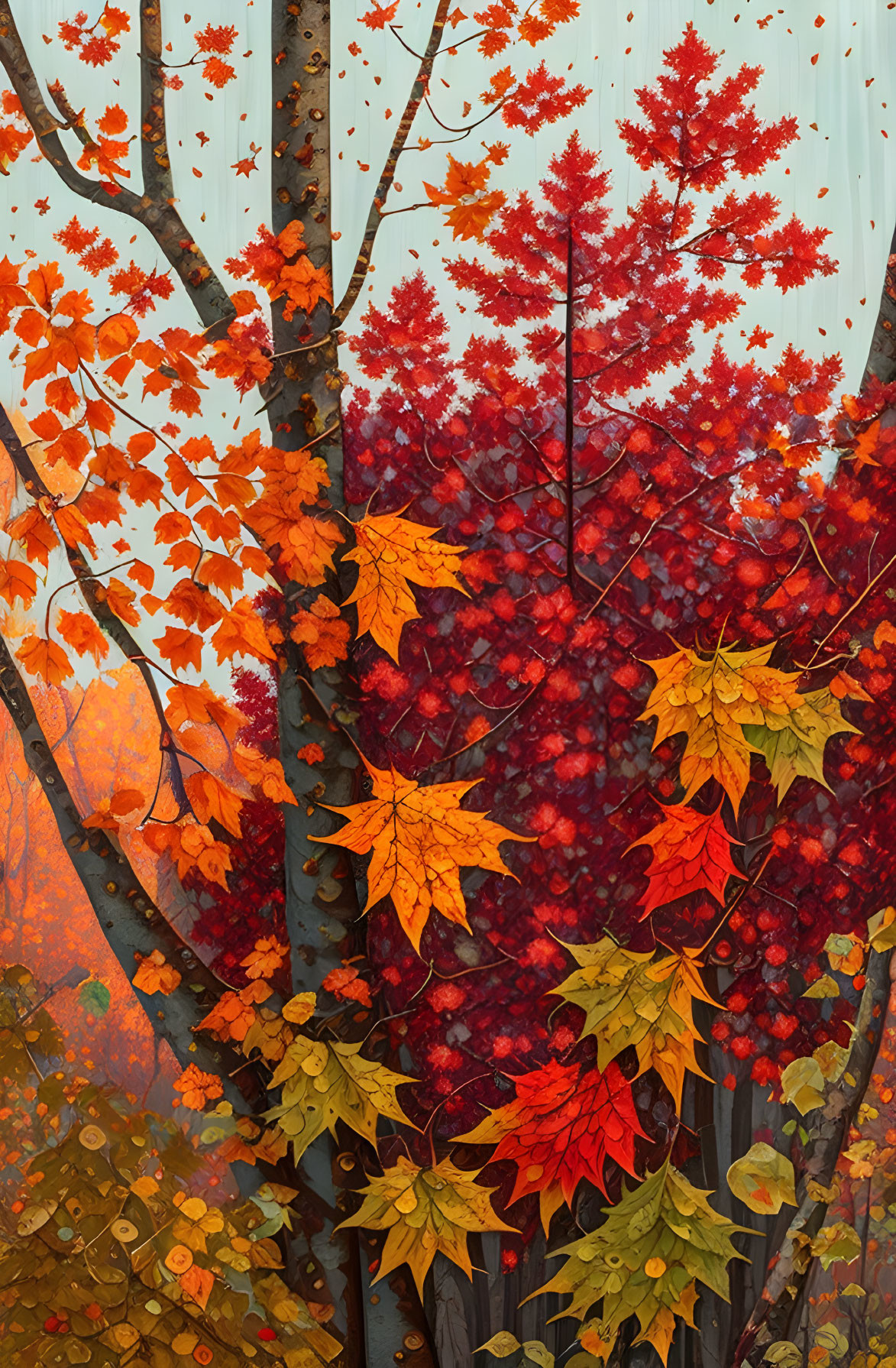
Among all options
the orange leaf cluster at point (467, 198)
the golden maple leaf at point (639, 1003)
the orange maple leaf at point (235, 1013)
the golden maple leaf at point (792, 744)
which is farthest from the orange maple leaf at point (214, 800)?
the orange leaf cluster at point (467, 198)

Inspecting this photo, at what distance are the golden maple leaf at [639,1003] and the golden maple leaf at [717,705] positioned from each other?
259 mm

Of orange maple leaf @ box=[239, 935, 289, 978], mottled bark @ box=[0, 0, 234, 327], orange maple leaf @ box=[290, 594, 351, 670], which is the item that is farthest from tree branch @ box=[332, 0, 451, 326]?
orange maple leaf @ box=[239, 935, 289, 978]

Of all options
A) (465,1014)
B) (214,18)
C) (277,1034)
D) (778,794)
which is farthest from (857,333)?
(277,1034)

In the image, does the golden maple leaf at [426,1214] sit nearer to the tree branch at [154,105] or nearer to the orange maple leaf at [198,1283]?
the orange maple leaf at [198,1283]

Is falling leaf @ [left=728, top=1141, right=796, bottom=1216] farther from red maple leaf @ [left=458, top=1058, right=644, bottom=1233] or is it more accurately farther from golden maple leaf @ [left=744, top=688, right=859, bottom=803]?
golden maple leaf @ [left=744, top=688, right=859, bottom=803]

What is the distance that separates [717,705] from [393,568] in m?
0.52

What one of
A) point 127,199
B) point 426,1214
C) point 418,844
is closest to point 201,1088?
point 426,1214

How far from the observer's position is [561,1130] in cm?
130

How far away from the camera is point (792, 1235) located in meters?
1.34

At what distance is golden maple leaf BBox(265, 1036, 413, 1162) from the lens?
4.25ft

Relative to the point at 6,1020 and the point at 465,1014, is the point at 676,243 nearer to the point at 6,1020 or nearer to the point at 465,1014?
the point at 465,1014

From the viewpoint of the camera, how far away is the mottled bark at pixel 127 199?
1.30 m

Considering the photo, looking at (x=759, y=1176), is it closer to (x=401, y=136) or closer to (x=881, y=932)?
(x=881, y=932)

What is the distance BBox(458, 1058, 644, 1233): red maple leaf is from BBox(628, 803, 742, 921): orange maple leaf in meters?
0.27
